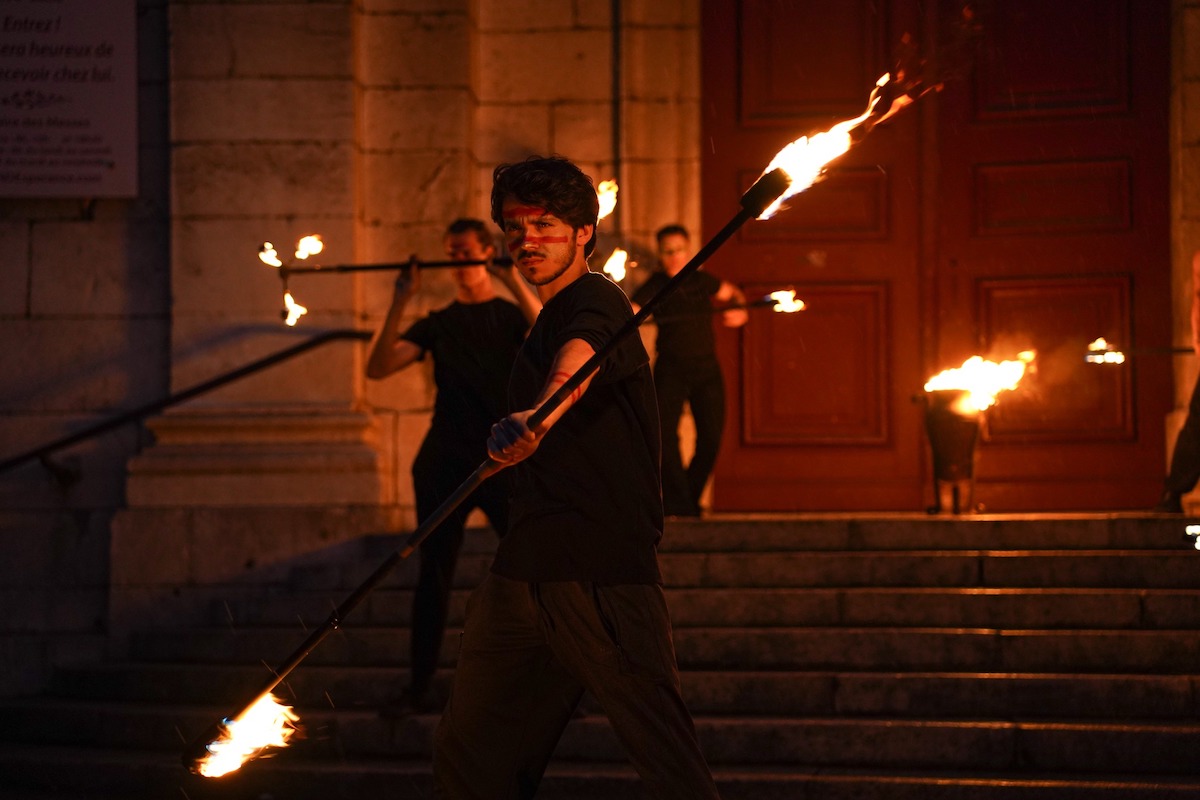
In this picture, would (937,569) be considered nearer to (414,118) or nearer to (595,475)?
(595,475)

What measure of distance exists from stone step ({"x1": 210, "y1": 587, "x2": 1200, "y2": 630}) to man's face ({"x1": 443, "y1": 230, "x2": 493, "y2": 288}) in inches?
73.1

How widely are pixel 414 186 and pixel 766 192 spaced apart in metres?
5.65

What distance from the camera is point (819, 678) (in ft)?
20.4

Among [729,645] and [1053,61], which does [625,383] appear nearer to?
[729,645]

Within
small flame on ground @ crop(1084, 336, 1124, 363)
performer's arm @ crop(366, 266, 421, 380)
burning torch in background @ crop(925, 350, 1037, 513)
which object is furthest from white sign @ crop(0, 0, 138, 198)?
small flame on ground @ crop(1084, 336, 1124, 363)

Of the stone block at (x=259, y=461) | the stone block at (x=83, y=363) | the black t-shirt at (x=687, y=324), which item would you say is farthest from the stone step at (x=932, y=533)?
the stone block at (x=83, y=363)

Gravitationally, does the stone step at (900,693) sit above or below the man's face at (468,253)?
below

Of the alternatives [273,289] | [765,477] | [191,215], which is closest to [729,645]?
[765,477]

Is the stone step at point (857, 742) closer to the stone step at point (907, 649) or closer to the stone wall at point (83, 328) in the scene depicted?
the stone step at point (907, 649)

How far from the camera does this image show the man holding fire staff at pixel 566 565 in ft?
10.9

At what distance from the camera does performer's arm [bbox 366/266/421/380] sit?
20.0 ft

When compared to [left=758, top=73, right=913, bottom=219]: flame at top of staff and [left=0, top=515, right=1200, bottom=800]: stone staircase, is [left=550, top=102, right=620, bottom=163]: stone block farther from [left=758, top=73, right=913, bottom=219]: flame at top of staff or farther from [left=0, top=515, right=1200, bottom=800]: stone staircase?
[left=758, top=73, right=913, bottom=219]: flame at top of staff

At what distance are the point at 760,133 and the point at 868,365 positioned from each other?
166 cm

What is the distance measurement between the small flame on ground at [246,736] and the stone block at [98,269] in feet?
17.1
